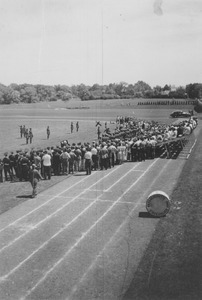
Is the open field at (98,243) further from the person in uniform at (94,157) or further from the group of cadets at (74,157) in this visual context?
the person in uniform at (94,157)

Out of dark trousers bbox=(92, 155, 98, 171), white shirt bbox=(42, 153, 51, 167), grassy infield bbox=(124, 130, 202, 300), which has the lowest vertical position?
grassy infield bbox=(124, 130, 202, 300)

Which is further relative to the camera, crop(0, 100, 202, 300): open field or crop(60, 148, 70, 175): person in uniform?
crop(60, 148, 70, 175): person in uniform

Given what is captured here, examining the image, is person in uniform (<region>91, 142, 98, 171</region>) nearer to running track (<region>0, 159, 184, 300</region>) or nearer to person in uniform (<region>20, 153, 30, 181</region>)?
running track (<region>0, 159, 184, 300</region>)

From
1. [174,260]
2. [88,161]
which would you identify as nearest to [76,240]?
[174,260]

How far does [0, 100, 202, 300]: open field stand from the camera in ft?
31.4

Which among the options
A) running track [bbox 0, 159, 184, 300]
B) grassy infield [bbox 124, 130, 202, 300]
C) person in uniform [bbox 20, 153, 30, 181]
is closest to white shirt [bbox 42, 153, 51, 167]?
person in uniform [bbox 20, 153, 30, 181]

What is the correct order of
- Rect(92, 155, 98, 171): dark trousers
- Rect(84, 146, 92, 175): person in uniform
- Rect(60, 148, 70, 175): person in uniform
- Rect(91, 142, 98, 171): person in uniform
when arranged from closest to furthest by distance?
1. Rect(84, 146, 92, 175): person in uniform
2. Rect(60, 148, 70, 175): person in uniform
3. Rect(91, 142, 98, 171): person in uniform
4. Rect(92, 155, 98, 171): dark trousers

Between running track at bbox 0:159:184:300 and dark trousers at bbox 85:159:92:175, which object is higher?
dark trousers at bbox 85:159:92:175

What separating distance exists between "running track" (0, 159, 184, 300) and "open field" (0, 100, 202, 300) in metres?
0.03

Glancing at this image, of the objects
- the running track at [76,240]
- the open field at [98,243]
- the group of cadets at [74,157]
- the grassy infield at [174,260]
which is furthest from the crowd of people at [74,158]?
the grassy infield at [174,260]

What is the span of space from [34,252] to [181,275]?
443cm

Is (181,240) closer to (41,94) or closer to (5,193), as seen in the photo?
(5,193)

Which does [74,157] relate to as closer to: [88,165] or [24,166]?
[88,165]

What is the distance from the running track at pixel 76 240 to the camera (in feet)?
31.8
